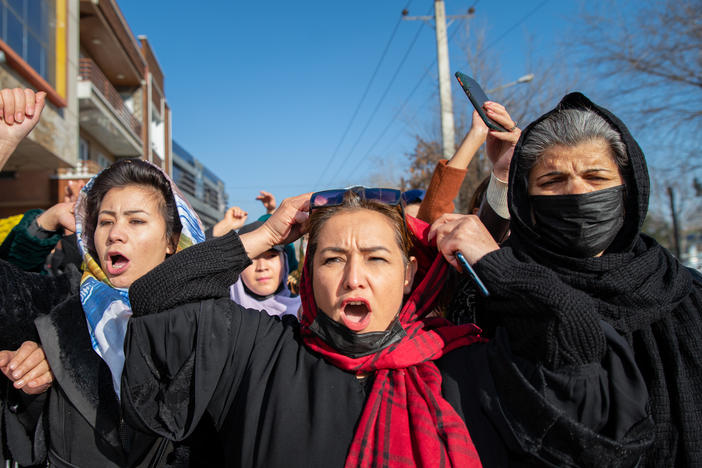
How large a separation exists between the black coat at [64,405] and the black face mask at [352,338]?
2.24 feet

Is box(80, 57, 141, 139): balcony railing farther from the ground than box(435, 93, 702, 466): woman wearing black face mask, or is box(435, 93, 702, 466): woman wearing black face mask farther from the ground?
box(80, 57, 141, 139): balcony railing

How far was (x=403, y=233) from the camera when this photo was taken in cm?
197

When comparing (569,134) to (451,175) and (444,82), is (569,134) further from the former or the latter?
(444,82)

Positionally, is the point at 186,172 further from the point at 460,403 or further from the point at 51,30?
the point at 460,403

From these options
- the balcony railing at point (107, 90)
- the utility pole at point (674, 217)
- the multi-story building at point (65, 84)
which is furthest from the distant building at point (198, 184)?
the utility pole at point (674, 217)

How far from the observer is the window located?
11625mm

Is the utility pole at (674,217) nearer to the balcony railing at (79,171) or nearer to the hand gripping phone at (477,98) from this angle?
the hand gripping phone at (477,98)

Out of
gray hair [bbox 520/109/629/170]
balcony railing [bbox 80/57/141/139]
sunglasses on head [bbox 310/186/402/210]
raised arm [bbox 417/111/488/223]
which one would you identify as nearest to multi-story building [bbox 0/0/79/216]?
balcony railing [bbox 80/57/141/139]

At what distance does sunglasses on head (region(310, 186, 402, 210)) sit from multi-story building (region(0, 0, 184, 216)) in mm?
11663

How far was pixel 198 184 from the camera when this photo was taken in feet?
155

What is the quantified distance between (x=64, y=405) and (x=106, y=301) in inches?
16.3

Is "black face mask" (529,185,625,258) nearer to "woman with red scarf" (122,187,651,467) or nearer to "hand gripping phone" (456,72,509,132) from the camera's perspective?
"woman with red scarf" (122,187,651,467)

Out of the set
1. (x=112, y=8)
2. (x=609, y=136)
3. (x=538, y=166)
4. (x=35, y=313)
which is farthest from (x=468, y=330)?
(x=112, y=8)

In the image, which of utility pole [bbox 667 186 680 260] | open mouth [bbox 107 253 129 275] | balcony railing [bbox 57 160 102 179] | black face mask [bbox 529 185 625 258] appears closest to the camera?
black face mask [bbox 529 185 625 258]
